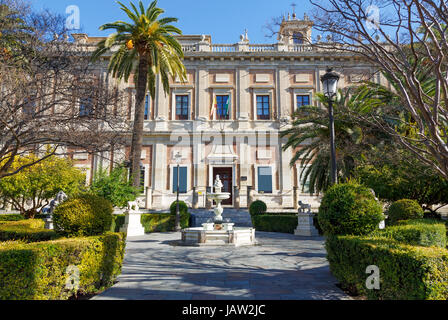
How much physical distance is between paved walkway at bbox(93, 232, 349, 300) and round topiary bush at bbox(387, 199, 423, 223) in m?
3.34

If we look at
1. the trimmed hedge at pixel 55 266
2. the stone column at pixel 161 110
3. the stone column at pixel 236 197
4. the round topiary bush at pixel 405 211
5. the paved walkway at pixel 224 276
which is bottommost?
the paved walkway at pixel 224 276

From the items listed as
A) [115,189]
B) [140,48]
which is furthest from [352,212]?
[140,48]

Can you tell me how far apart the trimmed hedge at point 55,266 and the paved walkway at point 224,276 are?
32 centimetres

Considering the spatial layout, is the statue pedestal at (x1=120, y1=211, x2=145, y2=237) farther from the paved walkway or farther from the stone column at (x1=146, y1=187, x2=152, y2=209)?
the stone column at (x1=146, y1=187, x2=152, y2=209)

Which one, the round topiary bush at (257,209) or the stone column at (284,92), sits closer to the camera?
the round topiary bush at (257,209)

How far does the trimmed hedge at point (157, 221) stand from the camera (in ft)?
49.1

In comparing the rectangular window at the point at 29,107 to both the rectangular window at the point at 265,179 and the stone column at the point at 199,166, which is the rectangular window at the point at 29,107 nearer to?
the stone column at the point at 199,166

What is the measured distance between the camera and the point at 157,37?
1653cm

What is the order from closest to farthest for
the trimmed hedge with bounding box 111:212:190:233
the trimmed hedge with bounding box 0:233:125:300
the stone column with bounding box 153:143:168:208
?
the trimmed hedge with bounding box 0:233:125:300, the trimmed hedge with bounding box 111:212:190:233, the stone column with bounding box 153:143:168:208

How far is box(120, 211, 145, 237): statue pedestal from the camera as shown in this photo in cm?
1400

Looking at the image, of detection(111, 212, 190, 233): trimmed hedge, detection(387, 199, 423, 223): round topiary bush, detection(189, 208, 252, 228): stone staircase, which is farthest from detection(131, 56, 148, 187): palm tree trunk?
detection(387, 199, 423, 223): round topiary bush

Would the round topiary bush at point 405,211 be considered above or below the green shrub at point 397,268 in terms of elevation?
above

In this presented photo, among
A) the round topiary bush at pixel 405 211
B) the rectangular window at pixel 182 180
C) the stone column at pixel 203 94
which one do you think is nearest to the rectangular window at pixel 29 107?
the round topiary bush at pixel 405 211
